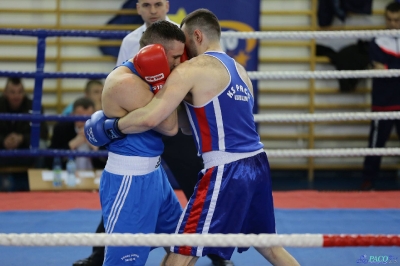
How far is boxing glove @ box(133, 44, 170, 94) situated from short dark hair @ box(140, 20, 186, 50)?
0.41 feet

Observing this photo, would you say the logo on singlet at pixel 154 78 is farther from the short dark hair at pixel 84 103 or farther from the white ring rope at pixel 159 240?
the short dark hair at pixel 84 103

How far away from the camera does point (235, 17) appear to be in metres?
6.14

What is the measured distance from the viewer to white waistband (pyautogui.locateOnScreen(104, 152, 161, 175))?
2.57 m

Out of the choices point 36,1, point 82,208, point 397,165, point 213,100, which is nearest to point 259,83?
point 397,165

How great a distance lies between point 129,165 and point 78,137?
119 inches

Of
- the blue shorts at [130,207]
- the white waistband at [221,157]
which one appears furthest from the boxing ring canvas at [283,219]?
the white waistband at [221,157]

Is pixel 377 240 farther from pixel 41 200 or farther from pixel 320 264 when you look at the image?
pixel 41 200

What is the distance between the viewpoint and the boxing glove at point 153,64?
7.83 ft

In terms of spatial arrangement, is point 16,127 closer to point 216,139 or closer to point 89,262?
point 89,262

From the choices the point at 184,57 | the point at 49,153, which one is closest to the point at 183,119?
the point at 184,57

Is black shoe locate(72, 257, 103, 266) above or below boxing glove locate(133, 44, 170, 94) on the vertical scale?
below

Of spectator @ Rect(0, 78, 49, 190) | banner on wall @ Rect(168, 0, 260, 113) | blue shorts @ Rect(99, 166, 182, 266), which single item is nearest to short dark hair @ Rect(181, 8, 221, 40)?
blue shorts @ Rect(99, 166, 182, 266)

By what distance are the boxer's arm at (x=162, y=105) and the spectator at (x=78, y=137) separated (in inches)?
119

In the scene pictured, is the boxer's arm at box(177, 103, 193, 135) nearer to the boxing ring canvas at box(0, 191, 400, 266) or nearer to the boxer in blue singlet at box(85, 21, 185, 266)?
the boxer in blue singlet at box(85, 21, 185, 266)
